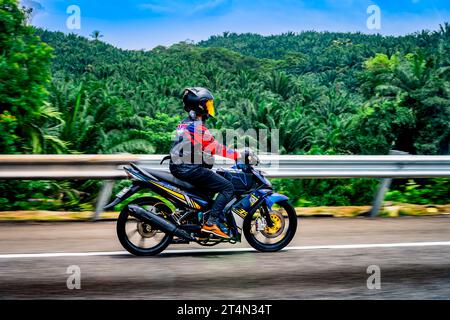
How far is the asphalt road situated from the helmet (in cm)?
148

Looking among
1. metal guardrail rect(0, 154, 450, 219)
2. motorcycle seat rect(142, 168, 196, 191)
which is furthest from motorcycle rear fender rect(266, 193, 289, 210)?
metal guardrail rect(0, 154, 450, 219)

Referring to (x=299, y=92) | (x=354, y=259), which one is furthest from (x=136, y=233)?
(x=299, y=92)

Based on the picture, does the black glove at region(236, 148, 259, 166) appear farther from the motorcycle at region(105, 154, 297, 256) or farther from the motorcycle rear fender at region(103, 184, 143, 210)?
the motorcycle rear fender at region(103, 184, 143, 210)

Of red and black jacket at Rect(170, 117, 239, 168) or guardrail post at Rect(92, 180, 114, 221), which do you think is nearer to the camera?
red and black jacket at Rect(170, 117, 239, 168)

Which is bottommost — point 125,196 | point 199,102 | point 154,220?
point 154,220

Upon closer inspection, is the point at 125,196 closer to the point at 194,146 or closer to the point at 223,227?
the point at 194,146

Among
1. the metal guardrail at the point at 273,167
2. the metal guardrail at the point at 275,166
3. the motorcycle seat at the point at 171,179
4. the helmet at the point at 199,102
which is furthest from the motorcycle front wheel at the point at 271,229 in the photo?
the metal guardrail at the point at 275,166

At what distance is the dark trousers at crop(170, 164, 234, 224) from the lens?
6.21m

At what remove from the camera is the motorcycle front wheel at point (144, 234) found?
6.23 m

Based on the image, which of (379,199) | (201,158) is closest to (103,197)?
(201,158)

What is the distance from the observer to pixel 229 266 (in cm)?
591

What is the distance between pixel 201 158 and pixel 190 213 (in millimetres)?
571

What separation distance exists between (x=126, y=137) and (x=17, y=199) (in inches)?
497
